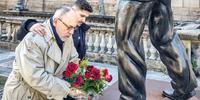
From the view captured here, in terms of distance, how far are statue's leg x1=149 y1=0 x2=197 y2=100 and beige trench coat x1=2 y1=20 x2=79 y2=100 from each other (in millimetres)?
1111

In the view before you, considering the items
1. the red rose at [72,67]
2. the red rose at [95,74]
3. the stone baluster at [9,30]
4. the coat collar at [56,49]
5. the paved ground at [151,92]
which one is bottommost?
the paved ground at [151,92]

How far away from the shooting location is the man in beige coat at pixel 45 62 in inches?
100

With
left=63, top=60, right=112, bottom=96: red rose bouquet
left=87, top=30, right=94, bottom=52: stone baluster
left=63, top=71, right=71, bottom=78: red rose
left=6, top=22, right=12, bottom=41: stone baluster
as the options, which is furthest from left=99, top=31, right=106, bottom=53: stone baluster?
left=63, top=71, right=71, bottom=78: red rose

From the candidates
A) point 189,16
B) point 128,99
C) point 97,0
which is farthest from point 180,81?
point 97,0

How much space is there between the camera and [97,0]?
12211 millimetres

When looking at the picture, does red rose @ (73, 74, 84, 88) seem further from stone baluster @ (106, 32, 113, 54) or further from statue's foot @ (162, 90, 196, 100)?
stone baluster @ (106, 32, 113, 54)

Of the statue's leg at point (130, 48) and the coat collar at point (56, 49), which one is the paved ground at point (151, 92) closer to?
the statue's leg at point (130, 48)

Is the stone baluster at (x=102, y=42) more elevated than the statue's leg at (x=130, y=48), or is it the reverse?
the statue's leg at (x=130, y=48)

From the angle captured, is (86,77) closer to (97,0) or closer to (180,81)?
(180,81)

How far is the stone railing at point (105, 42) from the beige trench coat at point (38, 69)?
4.28 meters

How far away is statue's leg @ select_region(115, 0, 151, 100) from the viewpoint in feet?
10.6

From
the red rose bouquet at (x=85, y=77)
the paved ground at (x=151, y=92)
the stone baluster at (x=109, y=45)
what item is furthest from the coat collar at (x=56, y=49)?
the stone baluster at (x=109, y=45)

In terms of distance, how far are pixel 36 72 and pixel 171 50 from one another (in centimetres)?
159

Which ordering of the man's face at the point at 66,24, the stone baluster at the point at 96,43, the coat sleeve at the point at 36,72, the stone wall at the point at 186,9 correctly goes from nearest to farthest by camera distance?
the coat sleeve at the point at 36,72 < the man's face at the point at 66,24 < the stone baluster at the point at 96,43 < the stone wall at the point at 186,9
